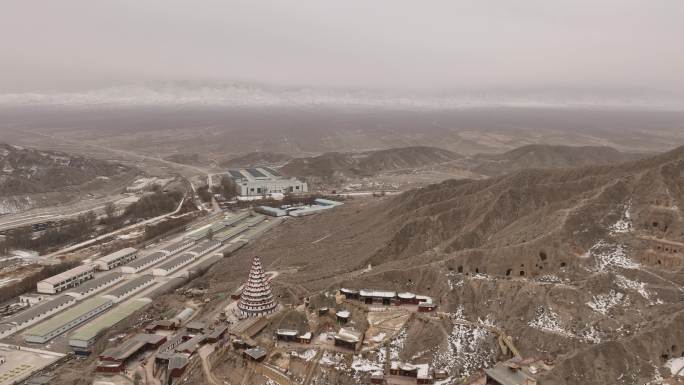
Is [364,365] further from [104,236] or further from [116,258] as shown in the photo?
[104,236]

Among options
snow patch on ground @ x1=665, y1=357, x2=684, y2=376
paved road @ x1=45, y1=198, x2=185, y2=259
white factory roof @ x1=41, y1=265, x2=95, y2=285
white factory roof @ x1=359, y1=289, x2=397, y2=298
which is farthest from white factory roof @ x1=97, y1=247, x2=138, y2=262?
snow patch on ground @ x1=665, y1=357, x2=684, y2=376

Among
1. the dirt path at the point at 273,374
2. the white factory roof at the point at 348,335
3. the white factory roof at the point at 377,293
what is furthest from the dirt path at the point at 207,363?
the white factory roof at the point at 377,293

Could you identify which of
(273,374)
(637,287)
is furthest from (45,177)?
(637,287)

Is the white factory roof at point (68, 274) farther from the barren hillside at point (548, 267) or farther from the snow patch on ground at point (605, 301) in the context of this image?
the snow patch on ground at point (605, 301)

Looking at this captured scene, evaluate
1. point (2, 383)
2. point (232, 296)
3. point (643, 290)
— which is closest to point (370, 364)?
point (232, 296)

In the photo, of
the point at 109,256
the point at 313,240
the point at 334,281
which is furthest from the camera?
the point at 313,240

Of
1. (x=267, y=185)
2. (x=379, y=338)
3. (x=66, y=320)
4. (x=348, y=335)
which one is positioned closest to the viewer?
(x=348, y=335)

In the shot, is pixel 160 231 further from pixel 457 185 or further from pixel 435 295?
pixel 435 295

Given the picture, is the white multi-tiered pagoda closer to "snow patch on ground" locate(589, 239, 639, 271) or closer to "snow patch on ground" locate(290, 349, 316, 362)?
"snow patch on ground" locate(290, 349, 316, 362)
